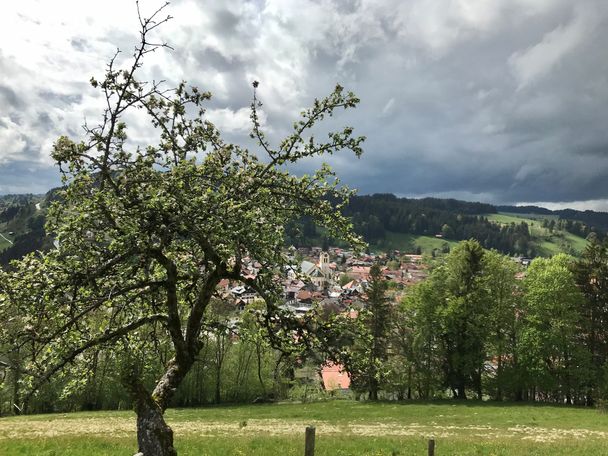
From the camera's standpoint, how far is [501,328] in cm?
5912

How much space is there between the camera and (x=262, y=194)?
34.4 feet

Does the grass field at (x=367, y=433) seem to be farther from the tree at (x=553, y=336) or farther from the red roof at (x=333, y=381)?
the red roof at (x=333, y=381)

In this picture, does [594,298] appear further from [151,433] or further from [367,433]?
[151,433]

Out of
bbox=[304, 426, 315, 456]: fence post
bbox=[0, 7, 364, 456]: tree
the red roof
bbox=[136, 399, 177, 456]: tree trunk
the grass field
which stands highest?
bbox=[0, 7, 364, 456]: tree

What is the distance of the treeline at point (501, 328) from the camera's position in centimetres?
5553

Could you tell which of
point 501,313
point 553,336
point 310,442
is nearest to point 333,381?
point 501,313

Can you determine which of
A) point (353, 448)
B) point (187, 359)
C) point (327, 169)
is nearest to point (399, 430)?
point (353, 448)

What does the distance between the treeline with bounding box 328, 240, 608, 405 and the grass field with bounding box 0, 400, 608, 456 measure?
745 cm

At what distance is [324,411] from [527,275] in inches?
1342

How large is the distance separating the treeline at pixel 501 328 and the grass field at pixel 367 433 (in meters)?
7.45

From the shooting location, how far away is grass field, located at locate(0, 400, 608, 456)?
21.8 m

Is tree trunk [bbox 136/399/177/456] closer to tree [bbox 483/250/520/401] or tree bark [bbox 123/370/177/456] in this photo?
tree bark [bbox 123/370/177/456]

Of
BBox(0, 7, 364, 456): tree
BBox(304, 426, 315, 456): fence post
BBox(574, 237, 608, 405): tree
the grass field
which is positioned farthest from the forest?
BBox(0, 7, 364, 456): tree

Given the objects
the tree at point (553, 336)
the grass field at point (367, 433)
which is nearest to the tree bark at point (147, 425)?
the grass field at point (367, 433)
